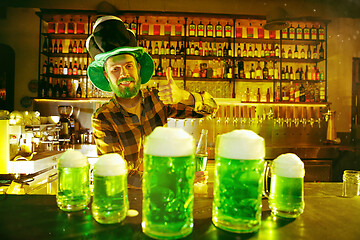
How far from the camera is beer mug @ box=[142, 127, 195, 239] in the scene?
54 cm

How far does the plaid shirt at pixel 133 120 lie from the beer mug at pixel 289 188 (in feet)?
2.43

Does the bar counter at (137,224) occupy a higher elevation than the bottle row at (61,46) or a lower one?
lower

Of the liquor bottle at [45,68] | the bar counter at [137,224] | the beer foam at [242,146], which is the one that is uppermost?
the liquor bottle at [45,68]

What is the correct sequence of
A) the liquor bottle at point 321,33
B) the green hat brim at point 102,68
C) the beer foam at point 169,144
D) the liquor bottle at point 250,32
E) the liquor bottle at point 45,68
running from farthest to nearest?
the liquor bottle at point 321,33 < the liquor bottle at point 250,32 < the liquor bottle at point 45,68 < the green hat brim at point 102,68 < the beer foam at point 169,144

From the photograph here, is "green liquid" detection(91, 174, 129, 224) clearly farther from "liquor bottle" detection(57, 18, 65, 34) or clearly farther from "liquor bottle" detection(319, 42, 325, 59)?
"liquor bottle" detection(319, 42, 325, 59)

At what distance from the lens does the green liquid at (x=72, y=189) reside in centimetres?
70

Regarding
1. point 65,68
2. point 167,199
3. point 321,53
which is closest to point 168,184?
point 167,199

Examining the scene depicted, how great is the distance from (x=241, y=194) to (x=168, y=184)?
0.57ft

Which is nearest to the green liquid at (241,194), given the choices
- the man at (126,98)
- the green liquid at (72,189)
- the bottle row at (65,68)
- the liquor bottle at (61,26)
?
the green liquid at (72,189)

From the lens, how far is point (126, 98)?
1.43 m

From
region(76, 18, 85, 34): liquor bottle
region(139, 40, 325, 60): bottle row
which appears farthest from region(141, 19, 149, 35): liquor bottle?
region(76, 18, 85, 34): liquor bottle

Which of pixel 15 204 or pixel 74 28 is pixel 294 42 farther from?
pixel 15 204

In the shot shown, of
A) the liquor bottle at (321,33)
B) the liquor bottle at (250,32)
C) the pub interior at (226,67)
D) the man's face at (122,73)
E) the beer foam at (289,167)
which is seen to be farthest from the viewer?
the liquor bottle at (321,33)

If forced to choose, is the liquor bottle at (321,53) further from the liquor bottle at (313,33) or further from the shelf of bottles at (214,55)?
the liquor bottle at (313,33)
